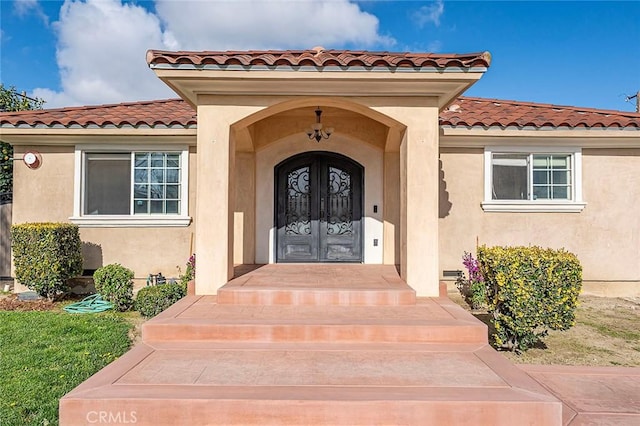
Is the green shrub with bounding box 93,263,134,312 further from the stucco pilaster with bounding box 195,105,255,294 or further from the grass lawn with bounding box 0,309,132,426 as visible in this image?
the stucco pilaster with bounding box 195,105,255,294

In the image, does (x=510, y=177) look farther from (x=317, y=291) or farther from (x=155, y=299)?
(x=155, y=299)

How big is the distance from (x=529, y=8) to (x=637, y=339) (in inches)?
437

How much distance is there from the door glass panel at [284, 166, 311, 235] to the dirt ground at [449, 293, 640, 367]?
439 centimetres

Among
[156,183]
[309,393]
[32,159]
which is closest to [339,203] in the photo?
[156,183]

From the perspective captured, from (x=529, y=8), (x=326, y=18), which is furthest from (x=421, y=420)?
(x=326, y=18)

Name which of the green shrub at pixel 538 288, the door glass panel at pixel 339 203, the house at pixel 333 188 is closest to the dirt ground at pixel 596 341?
the green shrub at pixel 538 288

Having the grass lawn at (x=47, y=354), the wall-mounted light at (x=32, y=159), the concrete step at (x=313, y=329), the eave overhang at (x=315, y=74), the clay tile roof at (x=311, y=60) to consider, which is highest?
the clay tile roof at (x=311, y=60)

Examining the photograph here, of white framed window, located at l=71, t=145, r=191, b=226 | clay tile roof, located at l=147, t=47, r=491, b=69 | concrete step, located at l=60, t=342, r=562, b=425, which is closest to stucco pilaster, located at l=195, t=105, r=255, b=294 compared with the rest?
clay tile roof, located at l=147, t=47, r=491, b=69

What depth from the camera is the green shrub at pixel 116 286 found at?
8.41 metres

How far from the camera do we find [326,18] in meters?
Result: 18.7

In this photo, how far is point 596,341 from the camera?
6.75 m

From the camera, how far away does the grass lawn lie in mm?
4266

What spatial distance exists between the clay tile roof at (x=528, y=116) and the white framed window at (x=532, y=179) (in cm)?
76

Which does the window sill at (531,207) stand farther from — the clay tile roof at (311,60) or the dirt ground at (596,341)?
the clay tile roof at (311,60)
